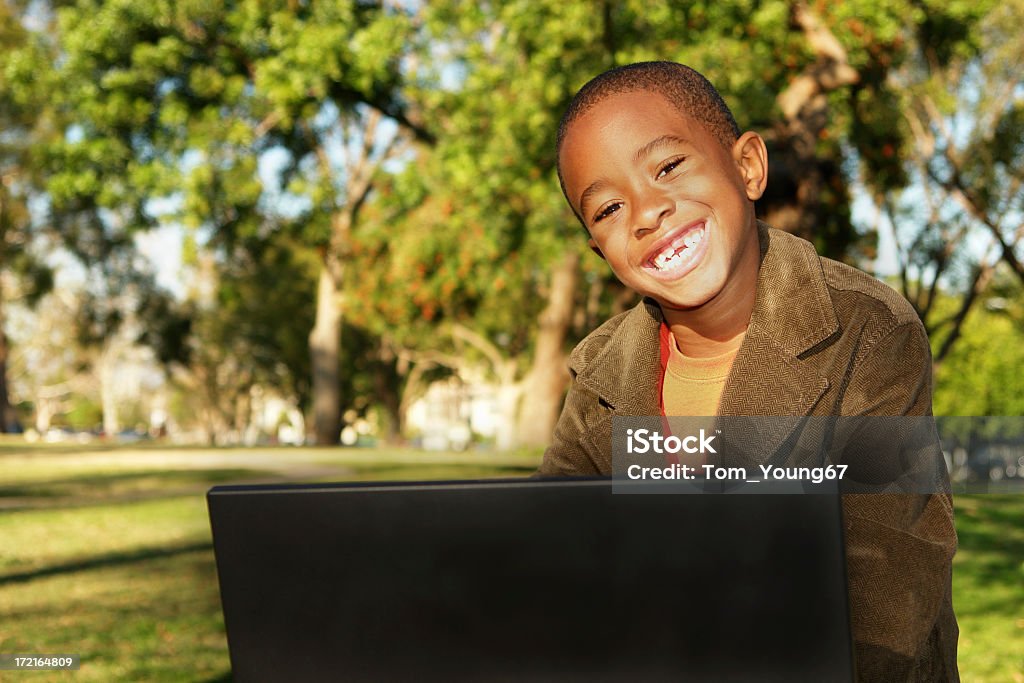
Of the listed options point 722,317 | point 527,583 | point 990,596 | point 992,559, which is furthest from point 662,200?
point 992,559

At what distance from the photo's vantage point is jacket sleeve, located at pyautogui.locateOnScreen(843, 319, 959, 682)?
138cm

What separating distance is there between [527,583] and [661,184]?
2.32ft

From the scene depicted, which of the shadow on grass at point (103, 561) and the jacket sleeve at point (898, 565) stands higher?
the jacket sleeve at point (898, 565)

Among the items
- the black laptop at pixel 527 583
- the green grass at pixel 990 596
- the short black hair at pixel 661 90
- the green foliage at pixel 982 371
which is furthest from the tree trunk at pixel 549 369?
the black laptop at pixel 527 583

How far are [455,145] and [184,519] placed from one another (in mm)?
6435

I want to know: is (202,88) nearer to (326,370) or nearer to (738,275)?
(326,370)

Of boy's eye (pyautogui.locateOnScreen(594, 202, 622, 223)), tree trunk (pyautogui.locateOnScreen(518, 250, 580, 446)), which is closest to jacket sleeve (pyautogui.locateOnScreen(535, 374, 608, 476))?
boy's eye (pyautogui.locateOnScreen(594, 202, 622, 223))

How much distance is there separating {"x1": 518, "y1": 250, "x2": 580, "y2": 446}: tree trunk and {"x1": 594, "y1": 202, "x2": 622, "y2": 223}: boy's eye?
20.4 meters

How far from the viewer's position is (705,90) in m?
1.74

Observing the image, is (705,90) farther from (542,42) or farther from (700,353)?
(542,42)

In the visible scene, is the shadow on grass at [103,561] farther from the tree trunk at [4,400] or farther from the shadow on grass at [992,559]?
the tree trunk at [4,400]

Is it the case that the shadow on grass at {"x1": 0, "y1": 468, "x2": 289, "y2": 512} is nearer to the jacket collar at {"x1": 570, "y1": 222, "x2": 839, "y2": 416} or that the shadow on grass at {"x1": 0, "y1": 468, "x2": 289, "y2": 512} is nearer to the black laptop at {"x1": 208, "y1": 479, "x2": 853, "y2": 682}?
the jacket collar at {"x1": 570, "y1": 222, "x2": 839, "y2": 416}

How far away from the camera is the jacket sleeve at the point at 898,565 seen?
54.5 inches

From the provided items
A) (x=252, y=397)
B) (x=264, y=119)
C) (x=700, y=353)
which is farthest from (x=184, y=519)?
(x=252, y=397)
